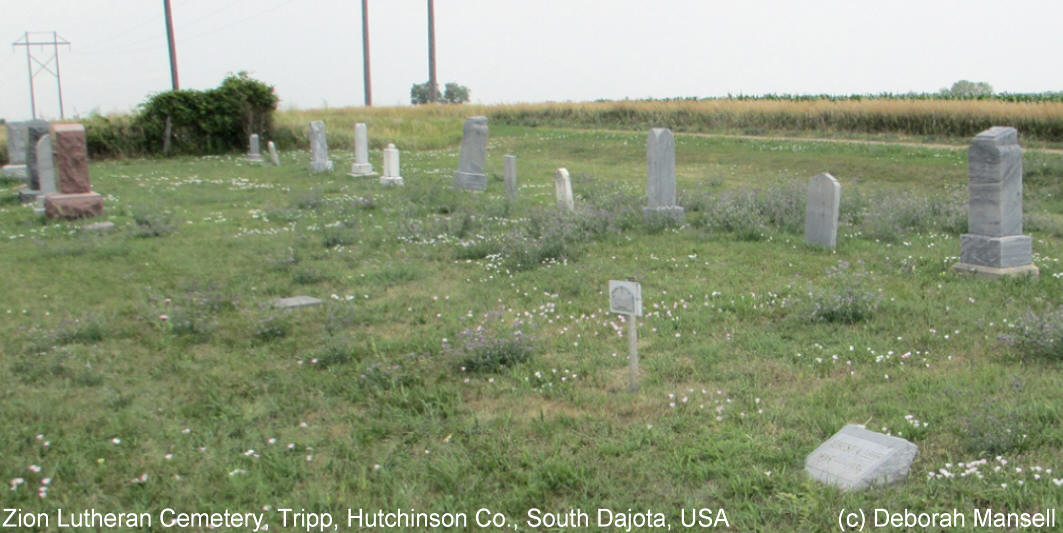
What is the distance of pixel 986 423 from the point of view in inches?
175

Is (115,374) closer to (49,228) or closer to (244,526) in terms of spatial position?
(244,526)

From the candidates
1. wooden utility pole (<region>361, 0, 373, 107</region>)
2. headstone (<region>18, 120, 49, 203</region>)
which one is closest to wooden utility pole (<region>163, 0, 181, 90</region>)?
wooden utility pole (<region>361, 0, 373, 107</region>)

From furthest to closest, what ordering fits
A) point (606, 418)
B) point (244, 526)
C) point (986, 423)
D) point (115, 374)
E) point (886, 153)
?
1. point (886, 153)
2. point (115, 374)
3. point (606, 418)
4. point (986, 423)
5. point (244, 526)

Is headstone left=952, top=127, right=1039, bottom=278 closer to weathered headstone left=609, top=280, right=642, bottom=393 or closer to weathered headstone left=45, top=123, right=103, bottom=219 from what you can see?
weathered headstone left=609, top=280, right=642, bottom=393

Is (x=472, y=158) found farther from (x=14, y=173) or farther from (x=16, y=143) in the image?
(x=16, y=143)

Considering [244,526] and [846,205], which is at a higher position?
[846,205]

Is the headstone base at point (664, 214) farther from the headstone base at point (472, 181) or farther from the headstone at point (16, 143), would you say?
the headstone at point (16, 143)

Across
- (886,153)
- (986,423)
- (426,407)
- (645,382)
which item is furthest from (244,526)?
(886,153)

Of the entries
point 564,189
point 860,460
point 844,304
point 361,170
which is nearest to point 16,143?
point 361,170

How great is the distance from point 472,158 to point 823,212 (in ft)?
31.0

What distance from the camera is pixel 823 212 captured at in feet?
33.8

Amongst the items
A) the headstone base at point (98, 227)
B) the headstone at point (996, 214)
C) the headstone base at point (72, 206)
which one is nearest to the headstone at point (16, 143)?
the headstone base at point (72, 206)

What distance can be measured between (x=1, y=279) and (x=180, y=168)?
16315 mm

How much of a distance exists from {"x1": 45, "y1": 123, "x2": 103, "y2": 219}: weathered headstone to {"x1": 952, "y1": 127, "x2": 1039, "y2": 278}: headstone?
13.5 m
